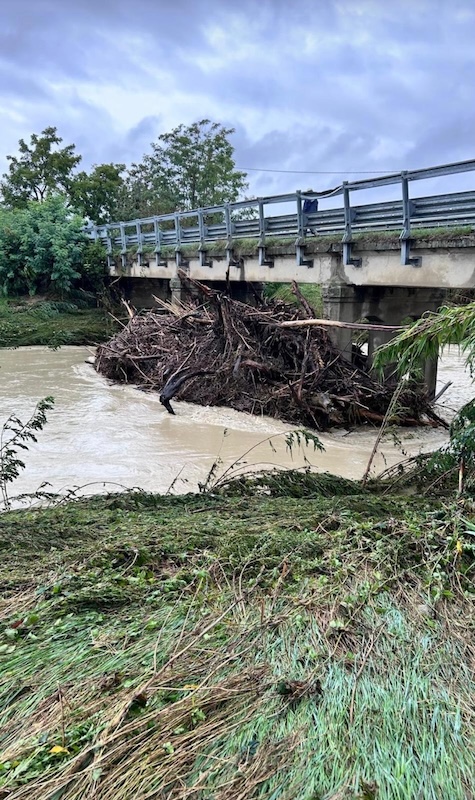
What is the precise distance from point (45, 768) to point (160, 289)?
25370mm

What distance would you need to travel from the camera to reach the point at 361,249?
12.2 metres

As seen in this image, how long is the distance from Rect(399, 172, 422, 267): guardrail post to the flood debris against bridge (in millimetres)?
2102

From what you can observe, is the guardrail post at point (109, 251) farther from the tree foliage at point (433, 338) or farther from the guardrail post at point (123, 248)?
the tree foliage at point (433, 338)

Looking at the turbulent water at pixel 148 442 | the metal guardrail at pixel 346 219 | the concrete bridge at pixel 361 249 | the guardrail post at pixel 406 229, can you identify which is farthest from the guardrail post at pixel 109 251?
the guardrail post at pixel 406 229

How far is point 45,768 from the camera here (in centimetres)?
198

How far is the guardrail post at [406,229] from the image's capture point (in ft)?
35.0

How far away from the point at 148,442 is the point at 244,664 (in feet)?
26.7

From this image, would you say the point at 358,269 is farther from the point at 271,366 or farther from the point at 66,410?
the point at 66,410

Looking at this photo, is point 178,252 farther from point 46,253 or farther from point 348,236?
point 46,253

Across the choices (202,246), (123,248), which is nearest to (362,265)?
(202,246)

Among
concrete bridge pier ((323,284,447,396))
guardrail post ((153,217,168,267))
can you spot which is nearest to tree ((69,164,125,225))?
guardrail post ((153,217,168,267))

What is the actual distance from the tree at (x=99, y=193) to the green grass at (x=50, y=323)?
39.7 ft

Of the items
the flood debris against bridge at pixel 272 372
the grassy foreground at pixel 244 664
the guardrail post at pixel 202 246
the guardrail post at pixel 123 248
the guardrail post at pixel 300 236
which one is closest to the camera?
the grassy foreground at pixel 244 664

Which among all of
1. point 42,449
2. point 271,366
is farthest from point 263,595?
point 271,366
